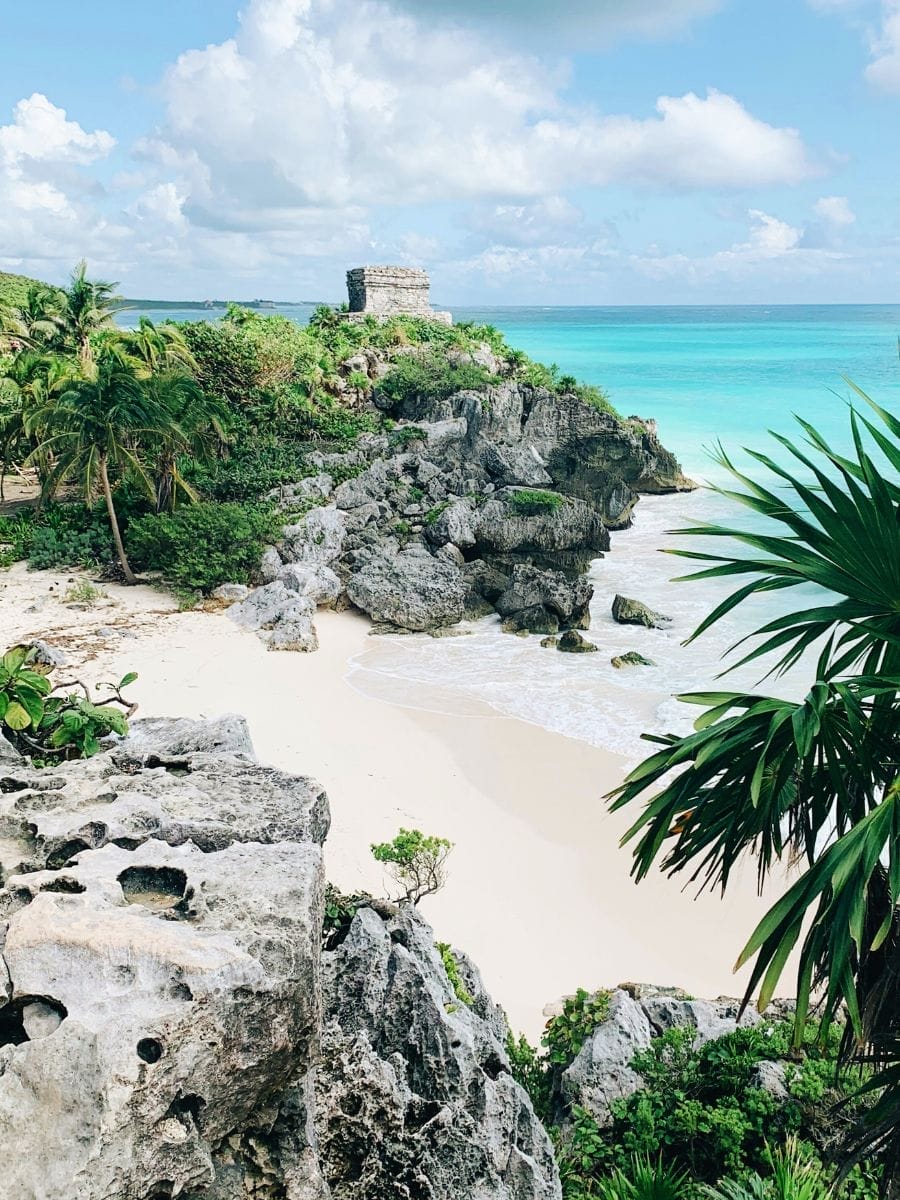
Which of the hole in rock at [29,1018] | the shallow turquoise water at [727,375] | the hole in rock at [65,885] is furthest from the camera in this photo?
the shallow turquoise water at [727,375]

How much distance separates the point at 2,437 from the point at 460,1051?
20295mm

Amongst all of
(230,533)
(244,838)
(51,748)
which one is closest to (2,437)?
(230,533)

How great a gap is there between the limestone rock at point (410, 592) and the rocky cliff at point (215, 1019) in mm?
11879

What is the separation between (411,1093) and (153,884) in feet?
5.37

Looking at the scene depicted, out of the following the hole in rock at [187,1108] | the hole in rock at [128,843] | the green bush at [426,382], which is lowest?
the hole in rock at [187,1108]

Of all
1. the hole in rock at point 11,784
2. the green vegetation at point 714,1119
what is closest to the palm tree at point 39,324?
the hole in rock at point 11,784

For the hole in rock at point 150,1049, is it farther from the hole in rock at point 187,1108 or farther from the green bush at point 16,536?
the green bush at point 16,536

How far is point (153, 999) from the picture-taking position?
9.93 ft

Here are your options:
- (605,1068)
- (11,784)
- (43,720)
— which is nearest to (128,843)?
(11,784)

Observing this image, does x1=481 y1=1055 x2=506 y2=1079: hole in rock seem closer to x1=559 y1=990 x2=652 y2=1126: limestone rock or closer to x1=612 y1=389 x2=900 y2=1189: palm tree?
x1=559 y1=990 x2=652 y2=1126: limestone rock

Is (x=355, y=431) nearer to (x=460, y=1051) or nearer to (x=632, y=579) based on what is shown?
(x=632, y=579)

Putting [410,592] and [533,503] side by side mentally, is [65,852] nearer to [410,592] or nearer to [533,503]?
→ [410,592]

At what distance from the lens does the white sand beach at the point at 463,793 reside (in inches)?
316

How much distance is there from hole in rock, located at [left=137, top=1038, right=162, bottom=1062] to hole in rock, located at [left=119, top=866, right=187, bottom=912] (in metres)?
0.77
